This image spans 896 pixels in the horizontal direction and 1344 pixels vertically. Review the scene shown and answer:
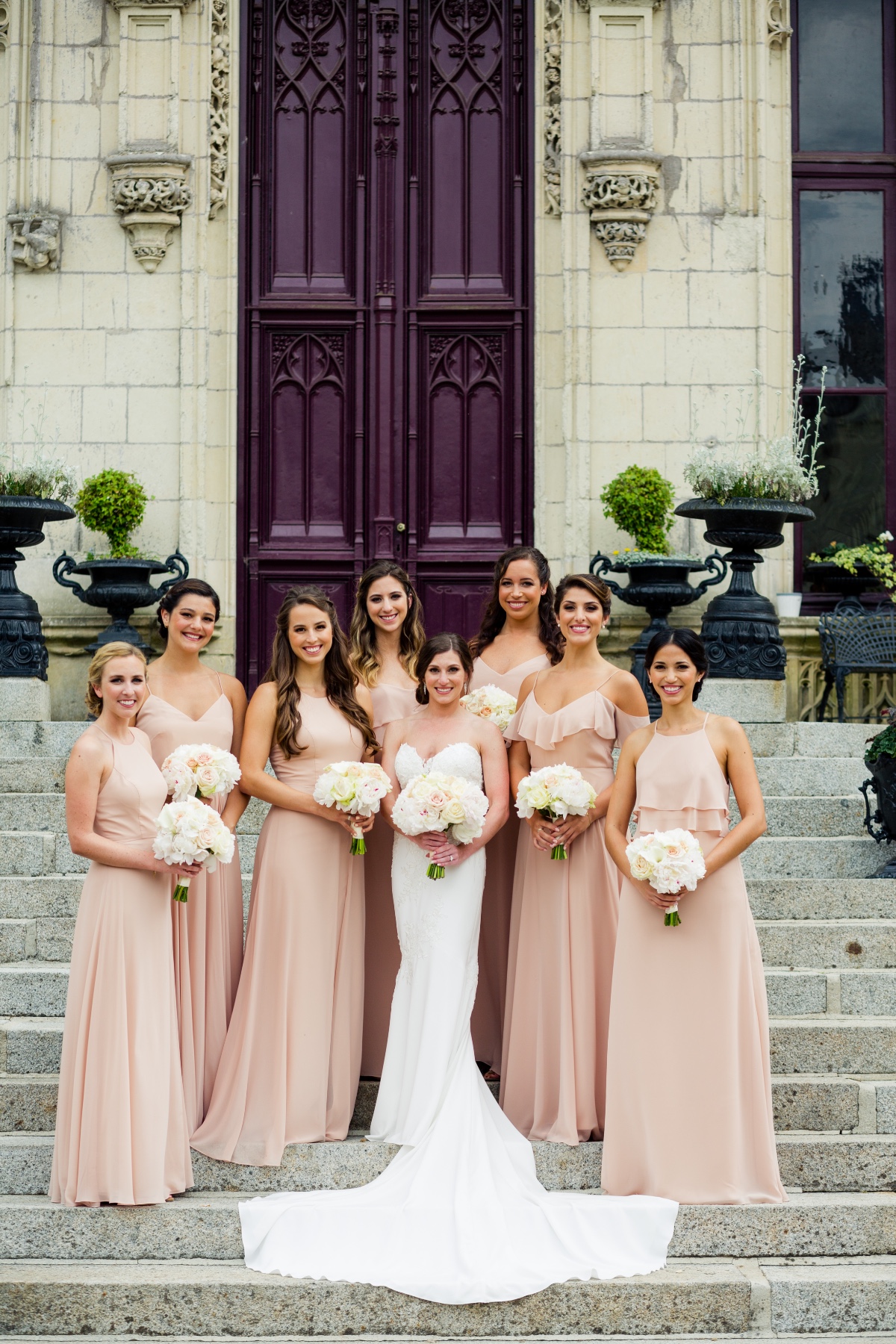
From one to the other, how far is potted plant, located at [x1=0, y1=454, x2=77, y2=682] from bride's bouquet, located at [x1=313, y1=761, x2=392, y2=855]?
4.22 meters

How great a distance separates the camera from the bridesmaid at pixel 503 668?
19.9ft

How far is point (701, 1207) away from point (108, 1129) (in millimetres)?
1969

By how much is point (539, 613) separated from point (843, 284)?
19.3 ft

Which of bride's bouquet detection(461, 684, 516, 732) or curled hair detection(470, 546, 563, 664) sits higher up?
curled hair detection(470, 546, 563, 664)

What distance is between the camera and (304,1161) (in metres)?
5.39

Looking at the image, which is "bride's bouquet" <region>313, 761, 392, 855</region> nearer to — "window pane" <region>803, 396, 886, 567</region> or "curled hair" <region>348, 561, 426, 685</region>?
"curled hair" <region>348, 561, 426, 685</region>

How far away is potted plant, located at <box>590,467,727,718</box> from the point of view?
991 cm

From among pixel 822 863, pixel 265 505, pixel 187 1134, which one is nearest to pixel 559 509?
pixel 265 505

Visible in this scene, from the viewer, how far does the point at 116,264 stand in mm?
10602

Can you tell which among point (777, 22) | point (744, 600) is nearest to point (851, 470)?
point (744, 600)

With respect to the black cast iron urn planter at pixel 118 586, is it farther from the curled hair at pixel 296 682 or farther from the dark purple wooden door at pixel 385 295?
the curled hair at pixel 296 682

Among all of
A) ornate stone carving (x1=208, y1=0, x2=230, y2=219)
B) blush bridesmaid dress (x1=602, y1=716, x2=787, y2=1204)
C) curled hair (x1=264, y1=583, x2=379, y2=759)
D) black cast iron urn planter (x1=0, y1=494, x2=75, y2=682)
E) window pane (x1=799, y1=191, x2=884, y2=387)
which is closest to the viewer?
blush bridesmaid dress (x1=602, y1=716, x2=787, y2=1204)

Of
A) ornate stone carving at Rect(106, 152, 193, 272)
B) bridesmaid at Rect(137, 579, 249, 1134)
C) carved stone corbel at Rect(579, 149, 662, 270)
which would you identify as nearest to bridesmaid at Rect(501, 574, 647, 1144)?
bridesmaid at Rect(137, 579, 249, 1134)

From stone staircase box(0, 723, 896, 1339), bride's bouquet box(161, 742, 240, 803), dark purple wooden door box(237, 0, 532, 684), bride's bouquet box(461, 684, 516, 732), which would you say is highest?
dark purple wooden door box(237, 0, 532, 684)
